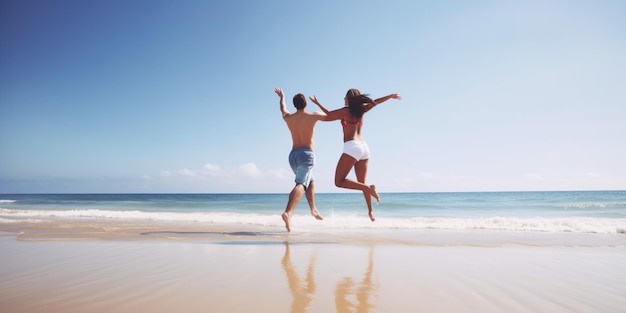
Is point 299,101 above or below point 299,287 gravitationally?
above

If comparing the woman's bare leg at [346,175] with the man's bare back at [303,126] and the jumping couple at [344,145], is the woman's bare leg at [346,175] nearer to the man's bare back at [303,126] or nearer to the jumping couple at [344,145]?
the jumping couple at [344,145]

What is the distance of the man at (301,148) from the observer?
5719 mm

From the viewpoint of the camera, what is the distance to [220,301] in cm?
252

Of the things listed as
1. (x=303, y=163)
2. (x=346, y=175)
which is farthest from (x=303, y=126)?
(x=346, y=175)

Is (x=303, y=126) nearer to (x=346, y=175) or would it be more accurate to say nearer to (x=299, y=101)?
(x=299, y=101)

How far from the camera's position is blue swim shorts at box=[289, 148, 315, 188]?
18.8 ft

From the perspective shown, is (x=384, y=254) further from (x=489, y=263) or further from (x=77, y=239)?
(x=77, y=239)

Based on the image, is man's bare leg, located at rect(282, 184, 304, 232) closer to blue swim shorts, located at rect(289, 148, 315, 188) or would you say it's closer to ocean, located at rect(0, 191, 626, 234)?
blue swim shorts, located at rect(289, 148, 315, 188)

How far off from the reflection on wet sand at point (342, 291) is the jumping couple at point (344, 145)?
197 centimetres

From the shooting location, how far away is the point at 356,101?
5477 millimetres

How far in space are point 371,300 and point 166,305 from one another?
1.51 m

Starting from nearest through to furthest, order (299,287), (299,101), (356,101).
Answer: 1. (299,287)
2. (356,101)
3. (299,101)

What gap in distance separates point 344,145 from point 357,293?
309 centimetres

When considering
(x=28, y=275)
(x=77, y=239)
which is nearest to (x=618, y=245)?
(x=28, y=275)
